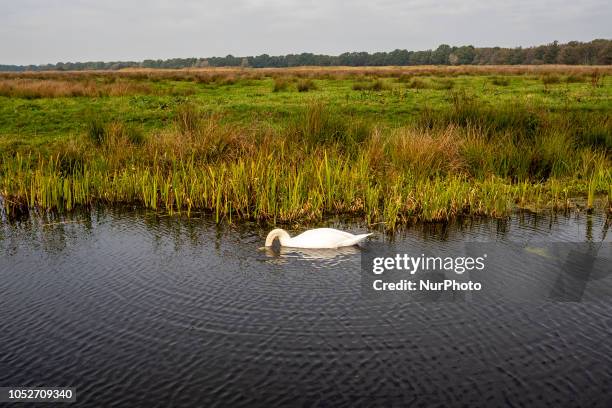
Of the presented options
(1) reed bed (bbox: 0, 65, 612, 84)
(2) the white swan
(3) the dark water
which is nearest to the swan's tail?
(2) the white swan

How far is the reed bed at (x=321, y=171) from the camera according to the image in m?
9.34

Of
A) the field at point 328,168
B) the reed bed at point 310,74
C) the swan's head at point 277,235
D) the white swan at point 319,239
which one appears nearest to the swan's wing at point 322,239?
the white swan at point 319,239

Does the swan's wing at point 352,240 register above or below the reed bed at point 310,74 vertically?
below

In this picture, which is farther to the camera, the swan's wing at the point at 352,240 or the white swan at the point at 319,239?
the swan's wing at the point at 352,240

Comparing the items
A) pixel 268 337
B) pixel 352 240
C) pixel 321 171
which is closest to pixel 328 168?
pixel 321 171

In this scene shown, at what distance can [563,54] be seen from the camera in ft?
337

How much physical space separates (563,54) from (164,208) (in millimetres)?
108605

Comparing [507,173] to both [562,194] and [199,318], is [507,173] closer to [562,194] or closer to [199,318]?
[562,194]

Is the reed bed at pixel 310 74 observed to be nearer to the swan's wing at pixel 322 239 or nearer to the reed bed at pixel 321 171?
the reed bed at pixel 321 171

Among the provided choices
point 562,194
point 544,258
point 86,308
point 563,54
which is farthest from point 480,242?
point 563,54

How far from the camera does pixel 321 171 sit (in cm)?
955

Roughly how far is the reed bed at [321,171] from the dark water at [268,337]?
192cm

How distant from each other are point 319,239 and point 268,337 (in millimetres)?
2427

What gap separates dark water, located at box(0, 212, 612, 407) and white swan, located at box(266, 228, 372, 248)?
180 millimetres
